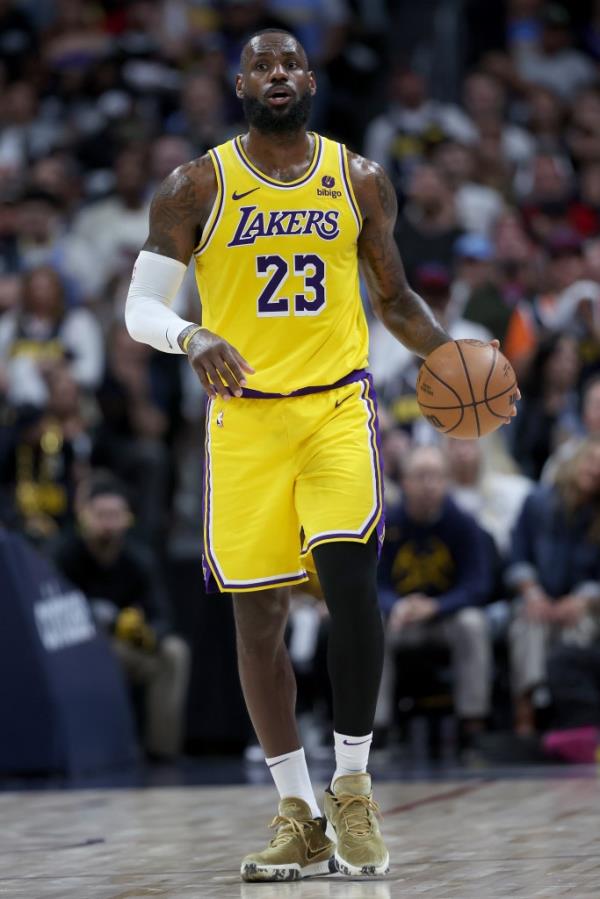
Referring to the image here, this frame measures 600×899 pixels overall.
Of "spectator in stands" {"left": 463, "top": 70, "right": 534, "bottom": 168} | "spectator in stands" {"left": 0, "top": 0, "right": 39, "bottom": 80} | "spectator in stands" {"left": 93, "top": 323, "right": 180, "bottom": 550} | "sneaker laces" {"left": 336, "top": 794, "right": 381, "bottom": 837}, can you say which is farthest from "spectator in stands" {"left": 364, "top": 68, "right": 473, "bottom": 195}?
"sneaker laces" {"left": 336, "top": 794, "right": 381, "bottom": 837}

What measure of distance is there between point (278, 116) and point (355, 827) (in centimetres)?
201

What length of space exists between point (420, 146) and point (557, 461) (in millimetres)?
4925

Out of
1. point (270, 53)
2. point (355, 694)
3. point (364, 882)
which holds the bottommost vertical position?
point (364, 882)

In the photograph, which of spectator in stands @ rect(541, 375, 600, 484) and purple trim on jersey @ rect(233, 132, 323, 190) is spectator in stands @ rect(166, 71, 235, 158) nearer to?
spectator in stands @ rect(541, 375, 600, 484)

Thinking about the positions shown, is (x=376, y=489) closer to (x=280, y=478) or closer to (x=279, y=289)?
(x=280, y=478)

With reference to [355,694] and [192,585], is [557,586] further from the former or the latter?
[355,694]

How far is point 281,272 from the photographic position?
15.7ft

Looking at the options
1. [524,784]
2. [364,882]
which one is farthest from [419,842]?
[524,784]

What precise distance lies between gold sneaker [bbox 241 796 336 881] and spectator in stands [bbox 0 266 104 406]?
6.41m

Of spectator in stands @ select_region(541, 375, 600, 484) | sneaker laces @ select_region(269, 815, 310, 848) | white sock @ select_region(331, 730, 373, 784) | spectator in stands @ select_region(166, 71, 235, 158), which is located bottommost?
sneaker laces @ select_region(269, 815, 310, 848)

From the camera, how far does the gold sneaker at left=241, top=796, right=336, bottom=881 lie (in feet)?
15.3

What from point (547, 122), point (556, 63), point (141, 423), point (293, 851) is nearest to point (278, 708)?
point (293, 851)

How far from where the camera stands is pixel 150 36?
15.6 meters

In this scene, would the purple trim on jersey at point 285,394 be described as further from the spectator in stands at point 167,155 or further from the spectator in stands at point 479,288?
the spectator in stands at point 167,155
